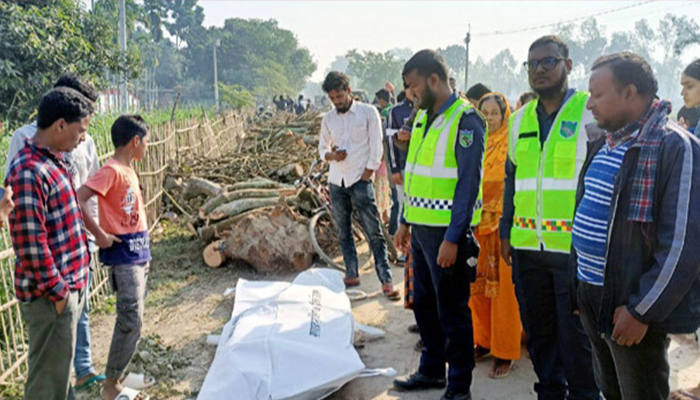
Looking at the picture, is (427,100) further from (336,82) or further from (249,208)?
(249,208)

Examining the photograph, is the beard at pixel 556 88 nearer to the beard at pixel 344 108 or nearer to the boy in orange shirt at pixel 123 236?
the boy in orange shirt at pixel 123 236

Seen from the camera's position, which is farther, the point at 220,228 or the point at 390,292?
the point at 220,228

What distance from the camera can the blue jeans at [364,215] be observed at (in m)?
5.06

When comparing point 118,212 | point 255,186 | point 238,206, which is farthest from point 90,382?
point 255,186

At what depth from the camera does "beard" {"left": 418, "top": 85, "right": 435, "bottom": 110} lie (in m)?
3.01

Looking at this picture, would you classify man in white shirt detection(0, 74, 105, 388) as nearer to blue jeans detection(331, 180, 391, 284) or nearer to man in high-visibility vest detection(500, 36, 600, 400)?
blue jeans detection(331, 180, 391, 284)

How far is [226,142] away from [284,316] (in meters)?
13.7

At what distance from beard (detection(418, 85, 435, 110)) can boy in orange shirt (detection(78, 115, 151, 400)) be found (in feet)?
5.49

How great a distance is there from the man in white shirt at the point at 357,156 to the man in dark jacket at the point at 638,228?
306 centimetres

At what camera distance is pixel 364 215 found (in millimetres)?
5113

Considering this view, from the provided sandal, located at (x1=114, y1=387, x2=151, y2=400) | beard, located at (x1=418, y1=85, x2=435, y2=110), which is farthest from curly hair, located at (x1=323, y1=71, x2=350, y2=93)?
sandal, located at (x1=114, y1=387, x2=151, y2=400)

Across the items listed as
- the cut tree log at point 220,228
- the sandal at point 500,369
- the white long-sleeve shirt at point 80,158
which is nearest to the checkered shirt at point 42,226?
the white long-sleeve shirt at point 80,158

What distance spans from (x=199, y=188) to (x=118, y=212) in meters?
5.29

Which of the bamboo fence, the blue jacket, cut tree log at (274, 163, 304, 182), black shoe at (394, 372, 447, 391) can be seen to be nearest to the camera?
the blue jacket
